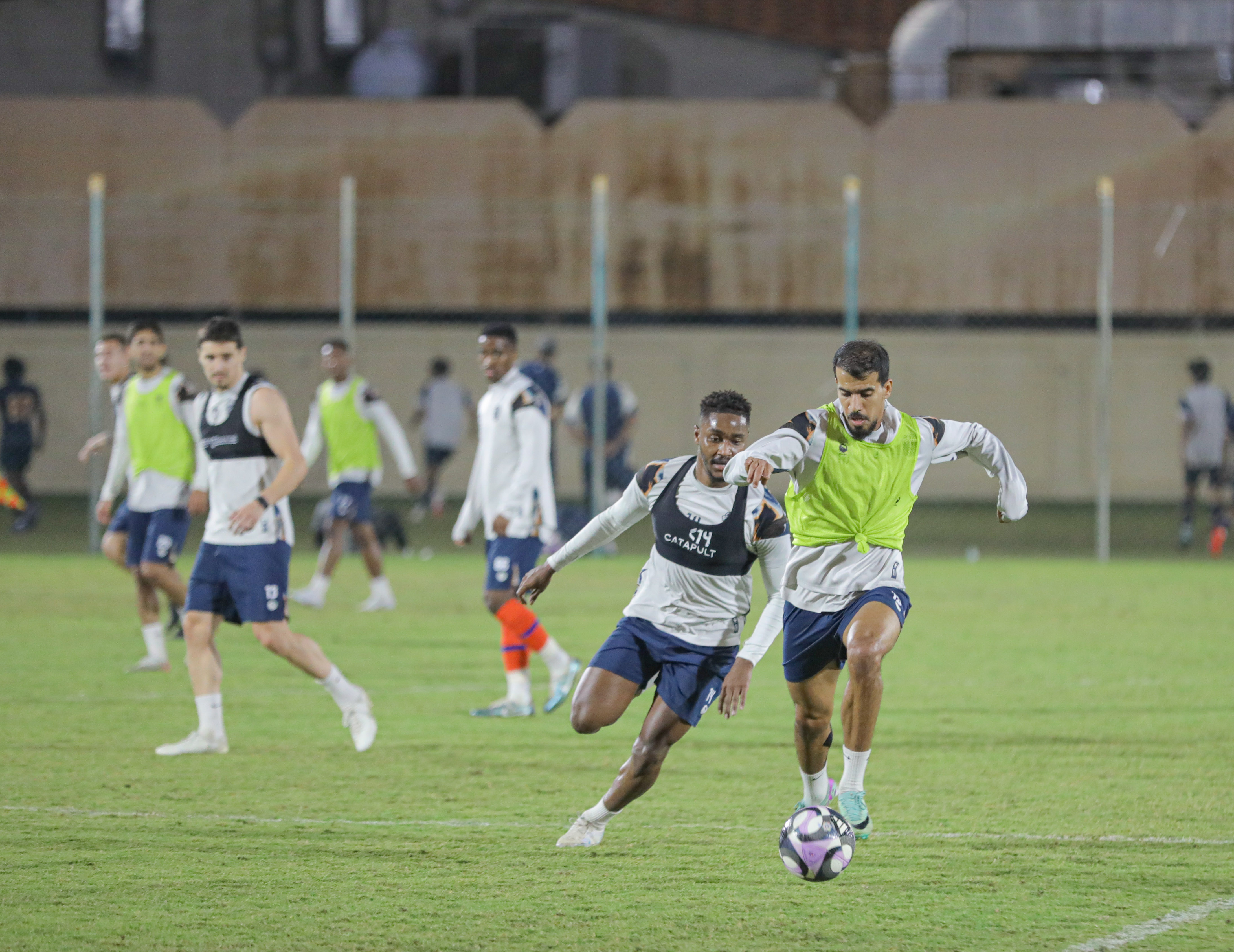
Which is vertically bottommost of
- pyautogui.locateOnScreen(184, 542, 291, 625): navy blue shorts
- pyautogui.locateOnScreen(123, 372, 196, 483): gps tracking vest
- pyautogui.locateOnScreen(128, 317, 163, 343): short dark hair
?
pyautogui.locateOnScreen(184, 542, 291, 625): navy blue shorts

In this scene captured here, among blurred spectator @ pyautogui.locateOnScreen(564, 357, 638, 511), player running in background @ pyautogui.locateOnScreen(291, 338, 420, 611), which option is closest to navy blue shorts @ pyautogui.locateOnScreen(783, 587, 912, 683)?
player running in background @ pyautogui.locateOnScreen(291, 338, 420, 611)

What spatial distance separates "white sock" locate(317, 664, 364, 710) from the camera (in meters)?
8.38

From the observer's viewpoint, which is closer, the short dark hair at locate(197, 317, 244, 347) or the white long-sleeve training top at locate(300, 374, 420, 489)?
the short dark hair at locate(197, 317, 244, 347)

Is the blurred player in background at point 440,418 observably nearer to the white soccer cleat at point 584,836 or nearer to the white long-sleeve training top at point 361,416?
the white long-sleeve training top at point 361,416

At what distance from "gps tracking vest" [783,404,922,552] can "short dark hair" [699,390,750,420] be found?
0.33 meters

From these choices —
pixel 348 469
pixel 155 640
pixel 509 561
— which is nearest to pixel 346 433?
pixel 348 469

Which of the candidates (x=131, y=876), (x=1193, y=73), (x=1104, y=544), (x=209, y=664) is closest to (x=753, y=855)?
(x=131, y=876)

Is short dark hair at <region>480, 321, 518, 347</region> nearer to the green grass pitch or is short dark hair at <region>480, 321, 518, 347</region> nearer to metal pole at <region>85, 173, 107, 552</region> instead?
the green grass pitch

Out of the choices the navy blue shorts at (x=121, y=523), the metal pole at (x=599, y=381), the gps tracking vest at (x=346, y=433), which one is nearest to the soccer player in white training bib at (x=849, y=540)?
the navy blue shorts at (x=121, y=523)

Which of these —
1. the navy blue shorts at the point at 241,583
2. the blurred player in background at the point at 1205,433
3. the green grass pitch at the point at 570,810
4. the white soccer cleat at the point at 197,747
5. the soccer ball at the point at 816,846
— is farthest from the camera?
the blurred player in background at the point at 1205,433

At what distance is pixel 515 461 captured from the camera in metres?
9.88

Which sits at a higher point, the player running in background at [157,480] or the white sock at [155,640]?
the player running in background at [157,480]

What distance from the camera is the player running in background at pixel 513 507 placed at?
31.5ft

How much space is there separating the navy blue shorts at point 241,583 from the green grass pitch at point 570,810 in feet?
2.32
